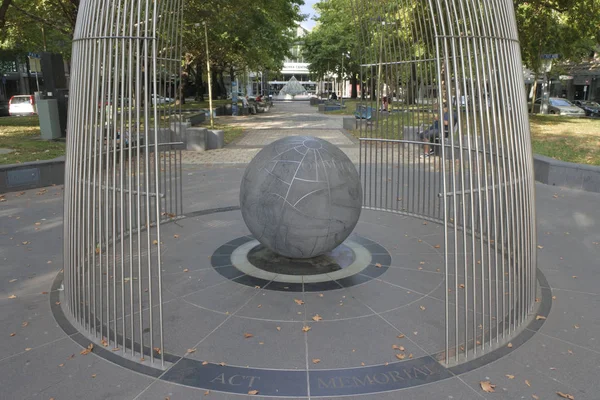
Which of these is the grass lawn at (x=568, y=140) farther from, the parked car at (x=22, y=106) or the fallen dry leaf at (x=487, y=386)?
the parked car at (x=22, y=106)

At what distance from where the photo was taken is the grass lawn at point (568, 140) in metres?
15.4

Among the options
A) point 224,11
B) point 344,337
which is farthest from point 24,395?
point 224,11

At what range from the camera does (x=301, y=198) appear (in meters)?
6.67

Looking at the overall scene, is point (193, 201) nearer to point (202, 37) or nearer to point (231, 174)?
point (231, 174)

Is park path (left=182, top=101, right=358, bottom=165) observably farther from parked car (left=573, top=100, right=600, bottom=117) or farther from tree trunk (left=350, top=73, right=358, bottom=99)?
tree trunk (left=350, top=73, right=358, bottom=99)

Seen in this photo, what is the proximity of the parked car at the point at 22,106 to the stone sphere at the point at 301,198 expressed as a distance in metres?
32.7

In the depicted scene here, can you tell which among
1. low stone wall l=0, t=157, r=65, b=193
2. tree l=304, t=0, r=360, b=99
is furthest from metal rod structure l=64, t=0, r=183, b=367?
tree l=304, t=0, r=360, b=99

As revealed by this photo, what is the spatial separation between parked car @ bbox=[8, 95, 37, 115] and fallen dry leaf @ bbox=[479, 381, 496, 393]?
36316 millimetres

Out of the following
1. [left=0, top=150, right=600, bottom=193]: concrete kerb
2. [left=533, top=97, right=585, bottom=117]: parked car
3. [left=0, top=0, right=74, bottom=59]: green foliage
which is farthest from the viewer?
[left=533, top=97, right=585, bottom=117]: parked car

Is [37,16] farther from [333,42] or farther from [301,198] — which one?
[333,42]

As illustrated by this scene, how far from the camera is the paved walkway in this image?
14.9 ft

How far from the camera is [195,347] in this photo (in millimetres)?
5293

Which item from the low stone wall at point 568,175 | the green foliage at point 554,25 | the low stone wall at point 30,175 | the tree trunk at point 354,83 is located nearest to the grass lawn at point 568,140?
the low stone wall at point 568,175

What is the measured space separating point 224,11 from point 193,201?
15599mm
